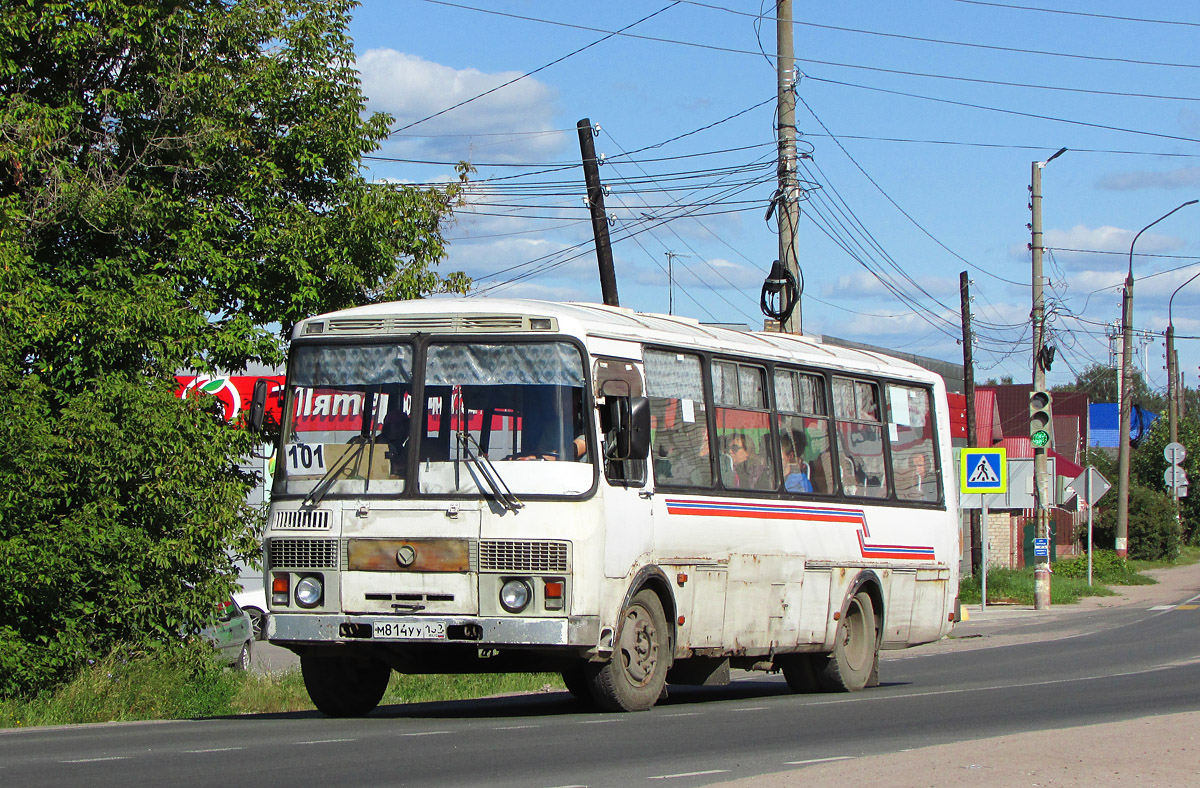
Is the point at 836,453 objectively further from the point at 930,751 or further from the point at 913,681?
the point at 930,751

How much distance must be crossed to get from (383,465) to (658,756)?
11.1ft

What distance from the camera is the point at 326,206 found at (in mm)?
19266

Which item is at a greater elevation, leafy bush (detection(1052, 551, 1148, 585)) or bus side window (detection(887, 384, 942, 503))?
bus side window (detection(887, 384, 942, 503))

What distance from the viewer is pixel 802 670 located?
16.0m

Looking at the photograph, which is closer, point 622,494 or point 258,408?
point 622,494

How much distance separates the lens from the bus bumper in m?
11.4

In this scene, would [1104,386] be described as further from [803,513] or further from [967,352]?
[803,513]

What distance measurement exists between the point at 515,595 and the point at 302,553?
66.9 inches

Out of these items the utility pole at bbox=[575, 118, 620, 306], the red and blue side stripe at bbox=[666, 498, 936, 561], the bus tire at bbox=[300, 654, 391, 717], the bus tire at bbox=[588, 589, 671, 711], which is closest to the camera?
the bus tire at bbox=[588, 589, 671, 711]

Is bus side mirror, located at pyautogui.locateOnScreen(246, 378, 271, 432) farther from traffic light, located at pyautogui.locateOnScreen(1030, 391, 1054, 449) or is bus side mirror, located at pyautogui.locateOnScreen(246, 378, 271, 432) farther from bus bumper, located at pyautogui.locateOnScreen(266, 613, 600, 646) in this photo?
traffic light, located at pyautogui.locateOnScreen(1030, 391, 1054, 449)

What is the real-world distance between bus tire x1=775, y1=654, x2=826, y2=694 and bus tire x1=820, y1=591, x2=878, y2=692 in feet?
0.25

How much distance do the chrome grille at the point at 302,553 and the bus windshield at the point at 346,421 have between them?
0.36m

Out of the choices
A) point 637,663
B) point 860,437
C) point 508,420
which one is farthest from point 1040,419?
point 508,420

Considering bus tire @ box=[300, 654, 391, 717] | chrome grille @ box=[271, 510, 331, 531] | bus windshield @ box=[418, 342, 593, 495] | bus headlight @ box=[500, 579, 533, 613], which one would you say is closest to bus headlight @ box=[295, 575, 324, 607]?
chrome grille @ box=[271, 510, 331, 531]
